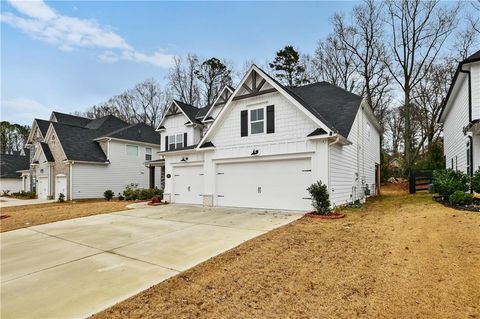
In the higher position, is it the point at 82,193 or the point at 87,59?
the point at 87,59

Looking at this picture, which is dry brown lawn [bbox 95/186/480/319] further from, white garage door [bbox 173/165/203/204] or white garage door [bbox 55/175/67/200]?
white garage door [bbox 55/175/67/200]

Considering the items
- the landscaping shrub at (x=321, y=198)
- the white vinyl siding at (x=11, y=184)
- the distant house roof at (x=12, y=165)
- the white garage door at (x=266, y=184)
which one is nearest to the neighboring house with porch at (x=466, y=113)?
the landscaping shrub at (x=321, y=198)

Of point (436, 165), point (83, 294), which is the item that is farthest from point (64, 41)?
point (436, 165)

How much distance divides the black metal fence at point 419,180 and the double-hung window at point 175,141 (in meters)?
16.1

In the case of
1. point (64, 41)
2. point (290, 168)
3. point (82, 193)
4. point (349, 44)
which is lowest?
point (82, 193)

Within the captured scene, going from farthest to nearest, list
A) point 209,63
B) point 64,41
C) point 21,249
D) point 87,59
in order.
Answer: point 209,63 < point 87,59 < point 64,41 < point 21,249

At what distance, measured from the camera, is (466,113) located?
485 inches

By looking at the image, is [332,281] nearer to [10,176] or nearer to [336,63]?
[336,63]

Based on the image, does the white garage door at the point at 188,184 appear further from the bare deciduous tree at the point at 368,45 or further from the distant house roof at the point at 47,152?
the bare deciduous tree at the point at 368,45

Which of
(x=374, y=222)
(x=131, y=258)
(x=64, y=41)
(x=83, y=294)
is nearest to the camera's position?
(x=83, y=294)

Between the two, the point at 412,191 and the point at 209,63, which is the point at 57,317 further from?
the point at 209,63

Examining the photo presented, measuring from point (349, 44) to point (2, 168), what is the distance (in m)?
45.2

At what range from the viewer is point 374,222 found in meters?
8.52

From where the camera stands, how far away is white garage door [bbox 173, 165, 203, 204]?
15.0m
